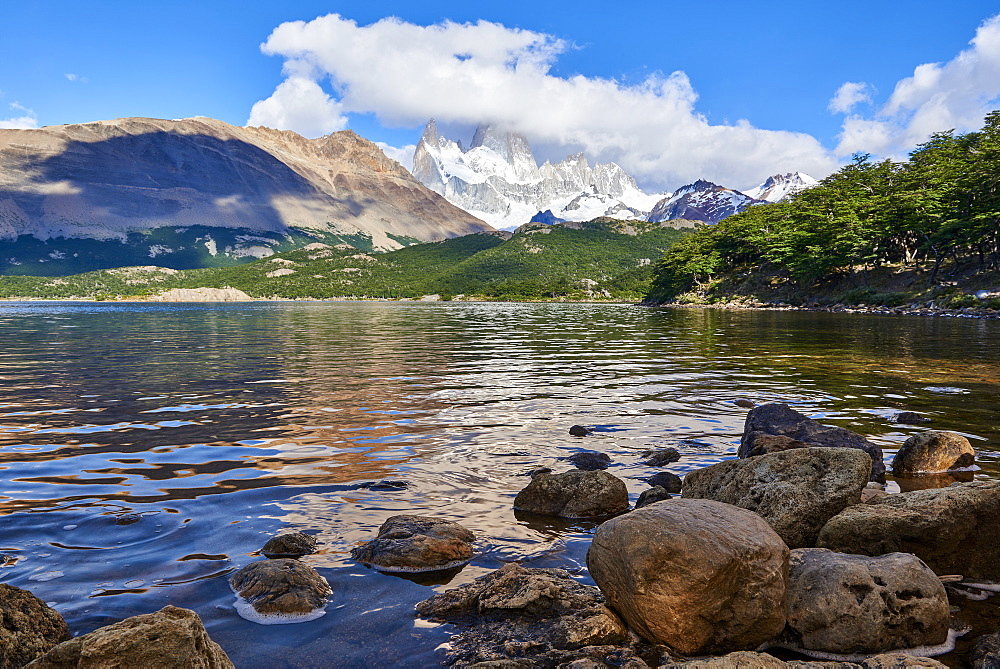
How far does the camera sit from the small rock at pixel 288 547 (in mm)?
10281

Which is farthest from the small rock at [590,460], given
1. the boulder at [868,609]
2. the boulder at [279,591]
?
the boulder at [279,591]

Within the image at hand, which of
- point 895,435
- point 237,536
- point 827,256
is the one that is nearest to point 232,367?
point 237,536

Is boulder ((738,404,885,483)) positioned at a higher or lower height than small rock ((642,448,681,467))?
higher

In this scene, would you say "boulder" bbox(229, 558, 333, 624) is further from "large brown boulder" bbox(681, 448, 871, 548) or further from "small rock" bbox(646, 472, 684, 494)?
"small rock" bbox(646, 472, 684, 494)

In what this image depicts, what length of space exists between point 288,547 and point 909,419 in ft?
65.4

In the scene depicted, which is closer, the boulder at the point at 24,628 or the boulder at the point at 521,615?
the boulder at the point at 24,628

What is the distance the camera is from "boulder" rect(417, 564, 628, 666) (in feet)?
23.6

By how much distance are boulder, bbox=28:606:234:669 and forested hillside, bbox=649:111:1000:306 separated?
9777 cm

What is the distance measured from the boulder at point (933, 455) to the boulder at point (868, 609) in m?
8.45

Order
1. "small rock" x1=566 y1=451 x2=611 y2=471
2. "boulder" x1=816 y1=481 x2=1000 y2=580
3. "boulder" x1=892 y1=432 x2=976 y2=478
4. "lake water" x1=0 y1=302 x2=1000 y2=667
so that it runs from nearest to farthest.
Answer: "lake water" x1=0 y1=302 x2=1000 y2=667
"boulder" x1=816 y1=481 x2=1000 y2=580
"boulder" x1=892 y1=432 x2=976 y2=478
"small rock" x1=566 y1=451 x2=611 y2=471

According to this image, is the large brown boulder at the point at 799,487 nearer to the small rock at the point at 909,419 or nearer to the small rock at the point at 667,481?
the small rock at the point at 667,481

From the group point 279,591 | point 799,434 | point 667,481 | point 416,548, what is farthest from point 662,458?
point 279,591

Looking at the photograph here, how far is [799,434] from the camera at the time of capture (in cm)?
1541

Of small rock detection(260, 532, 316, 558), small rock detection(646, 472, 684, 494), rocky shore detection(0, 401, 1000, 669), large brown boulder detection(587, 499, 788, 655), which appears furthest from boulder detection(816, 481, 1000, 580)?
small rock detection(260, 532, 316, 558)
